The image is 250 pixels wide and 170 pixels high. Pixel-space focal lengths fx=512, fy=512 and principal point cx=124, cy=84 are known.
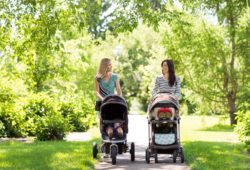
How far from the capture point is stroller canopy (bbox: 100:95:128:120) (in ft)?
32.3

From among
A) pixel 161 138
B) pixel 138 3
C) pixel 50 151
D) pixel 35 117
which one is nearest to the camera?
pixel 161 138

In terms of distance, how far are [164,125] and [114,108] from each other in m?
1.04

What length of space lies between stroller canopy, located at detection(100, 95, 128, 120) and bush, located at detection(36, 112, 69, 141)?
6.74 metres

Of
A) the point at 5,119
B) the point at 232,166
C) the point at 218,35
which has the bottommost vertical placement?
the point at 232,166

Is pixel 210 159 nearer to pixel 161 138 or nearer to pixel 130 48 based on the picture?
pixel 161 138

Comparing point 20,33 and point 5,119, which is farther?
point 5,119

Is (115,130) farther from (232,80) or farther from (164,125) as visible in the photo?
(232,80)

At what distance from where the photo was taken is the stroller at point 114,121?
9.84m

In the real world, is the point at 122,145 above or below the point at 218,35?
below

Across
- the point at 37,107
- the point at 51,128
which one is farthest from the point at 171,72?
the point at 37,107

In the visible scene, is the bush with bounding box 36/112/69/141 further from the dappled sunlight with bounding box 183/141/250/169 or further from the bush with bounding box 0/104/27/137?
the dappled sunlight with bounding box 183/141/250/169

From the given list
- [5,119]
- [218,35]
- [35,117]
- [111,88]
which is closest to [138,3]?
[111,88]

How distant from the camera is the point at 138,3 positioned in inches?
511

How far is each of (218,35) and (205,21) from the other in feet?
3.34
